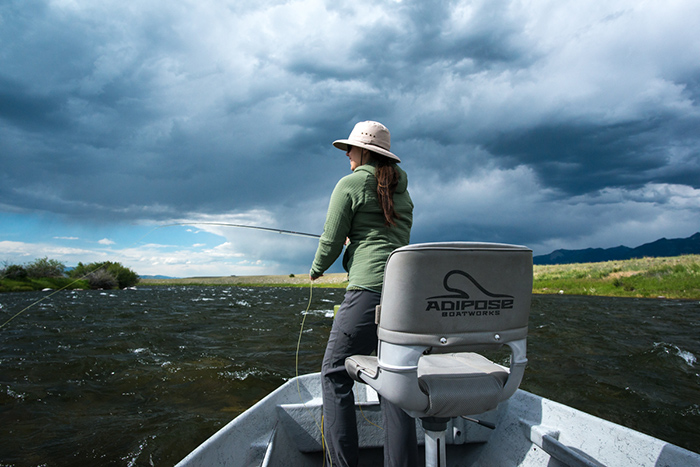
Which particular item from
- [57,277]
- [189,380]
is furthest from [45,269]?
[189,380]

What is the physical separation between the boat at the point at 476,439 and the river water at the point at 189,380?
5.22 feet

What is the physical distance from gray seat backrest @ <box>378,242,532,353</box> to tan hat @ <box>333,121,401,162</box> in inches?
44.6

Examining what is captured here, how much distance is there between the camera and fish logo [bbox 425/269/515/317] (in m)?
1.74

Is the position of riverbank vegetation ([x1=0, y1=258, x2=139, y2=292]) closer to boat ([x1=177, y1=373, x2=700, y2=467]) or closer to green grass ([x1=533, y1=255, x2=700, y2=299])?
boat ([x1=177, y1=373, x2=700, y2=467])

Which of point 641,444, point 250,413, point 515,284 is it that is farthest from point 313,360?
point 515,284

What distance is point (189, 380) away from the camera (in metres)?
7.13

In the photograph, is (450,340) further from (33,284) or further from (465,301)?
(33,284)

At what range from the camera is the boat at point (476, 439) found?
2.70 m

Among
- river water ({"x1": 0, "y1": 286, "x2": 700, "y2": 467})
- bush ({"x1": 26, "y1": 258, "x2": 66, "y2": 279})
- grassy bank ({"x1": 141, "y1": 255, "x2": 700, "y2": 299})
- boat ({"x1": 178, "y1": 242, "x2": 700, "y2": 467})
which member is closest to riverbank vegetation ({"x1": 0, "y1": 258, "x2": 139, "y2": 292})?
bush ({"x1": 26, "y1": 258, "x2": 66, "y2": 279})

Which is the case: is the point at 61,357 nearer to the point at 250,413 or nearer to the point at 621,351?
the point at 250,413

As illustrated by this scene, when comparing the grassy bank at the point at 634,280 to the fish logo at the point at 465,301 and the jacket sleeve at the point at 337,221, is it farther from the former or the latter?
the fish logo at the point at 465,301

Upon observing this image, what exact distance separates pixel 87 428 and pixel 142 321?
1205 cm

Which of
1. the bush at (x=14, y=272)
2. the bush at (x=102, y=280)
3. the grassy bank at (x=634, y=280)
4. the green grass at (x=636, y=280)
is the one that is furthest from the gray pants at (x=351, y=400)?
the bush at (x=102, y=280)

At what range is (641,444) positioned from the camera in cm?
272
